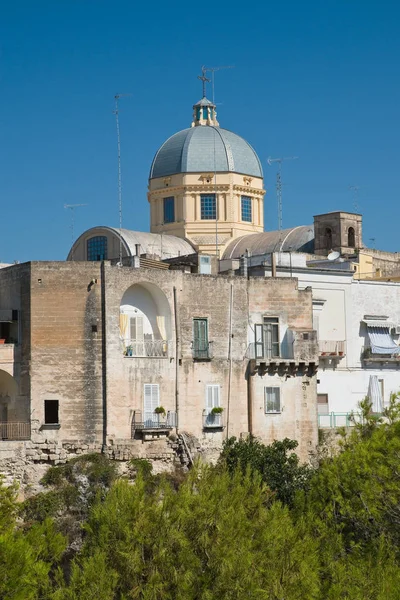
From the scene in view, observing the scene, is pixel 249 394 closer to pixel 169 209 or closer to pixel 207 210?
pixel 207 210

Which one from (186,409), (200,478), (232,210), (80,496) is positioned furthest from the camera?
(232,210)

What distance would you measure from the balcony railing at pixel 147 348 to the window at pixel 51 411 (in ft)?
9.83

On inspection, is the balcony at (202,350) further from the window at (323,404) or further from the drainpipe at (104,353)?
the window at (323,404)

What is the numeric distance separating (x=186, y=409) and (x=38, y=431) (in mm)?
5053

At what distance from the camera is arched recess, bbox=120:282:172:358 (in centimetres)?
4566

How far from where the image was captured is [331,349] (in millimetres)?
53531

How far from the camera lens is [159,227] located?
240 ft

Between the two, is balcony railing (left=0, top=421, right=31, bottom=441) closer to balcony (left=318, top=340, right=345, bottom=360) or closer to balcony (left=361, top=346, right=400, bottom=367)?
balcony (left=318, top=340, right=345, bottom=360)

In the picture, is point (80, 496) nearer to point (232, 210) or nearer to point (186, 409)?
point (186, 409)

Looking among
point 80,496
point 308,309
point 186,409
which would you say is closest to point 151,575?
point 80,496

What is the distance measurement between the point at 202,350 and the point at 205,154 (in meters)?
27.5

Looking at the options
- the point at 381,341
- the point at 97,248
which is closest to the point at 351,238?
the point at 97,248

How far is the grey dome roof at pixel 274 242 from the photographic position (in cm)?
6912

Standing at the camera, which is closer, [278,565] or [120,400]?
[278,565]
